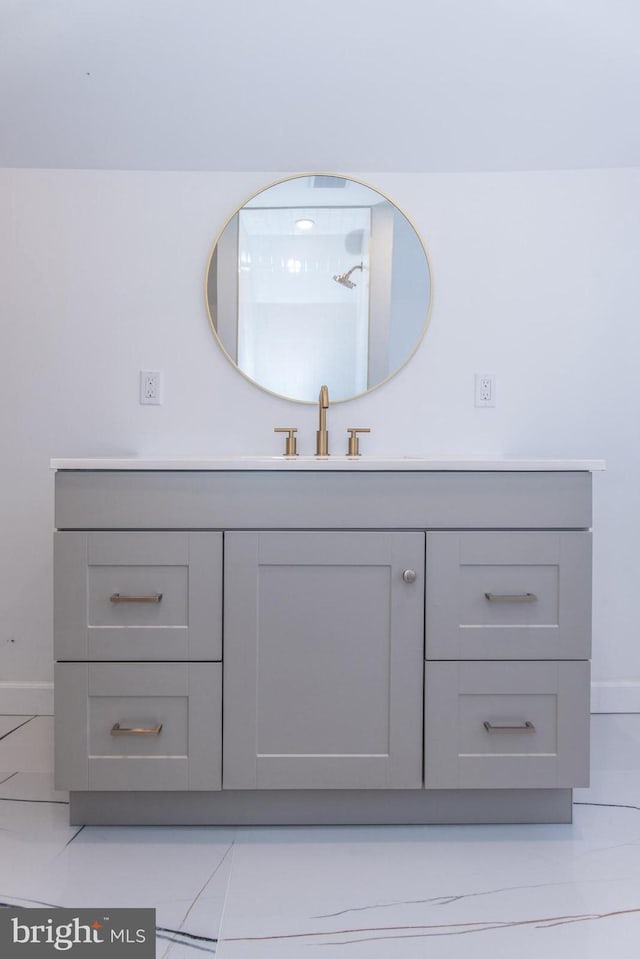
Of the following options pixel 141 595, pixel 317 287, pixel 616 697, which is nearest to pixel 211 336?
pixel 317 287

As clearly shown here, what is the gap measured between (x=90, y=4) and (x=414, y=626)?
1.60 metres

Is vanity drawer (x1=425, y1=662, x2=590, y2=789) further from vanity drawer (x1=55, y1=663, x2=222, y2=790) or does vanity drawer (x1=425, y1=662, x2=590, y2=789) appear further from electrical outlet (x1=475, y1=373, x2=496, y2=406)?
electrical outlet (x1=475, y1=373, x2=496, y2=406)

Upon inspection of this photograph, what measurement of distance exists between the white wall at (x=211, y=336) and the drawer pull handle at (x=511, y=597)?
0.67 m

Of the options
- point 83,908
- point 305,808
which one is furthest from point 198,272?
point 83,908

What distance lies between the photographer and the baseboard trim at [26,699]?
1910 millimetres

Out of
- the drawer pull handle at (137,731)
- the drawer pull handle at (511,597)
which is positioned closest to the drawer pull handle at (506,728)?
the drawer pull handle at (511,597)

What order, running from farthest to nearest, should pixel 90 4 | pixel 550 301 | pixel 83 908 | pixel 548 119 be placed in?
1. pixel 550 301
2. pixel 548 119
3. pixel 90 4
4. pixel 83 908

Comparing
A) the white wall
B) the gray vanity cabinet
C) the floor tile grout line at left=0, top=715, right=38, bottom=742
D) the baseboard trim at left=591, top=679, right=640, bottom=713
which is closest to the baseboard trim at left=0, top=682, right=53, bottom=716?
the floor tile grout line at left=0, top=715, right=38, bottom=742

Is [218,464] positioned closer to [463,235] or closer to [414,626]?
[414,626]

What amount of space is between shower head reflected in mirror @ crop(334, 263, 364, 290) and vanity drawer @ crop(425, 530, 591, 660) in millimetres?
866

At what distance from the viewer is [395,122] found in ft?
5.82

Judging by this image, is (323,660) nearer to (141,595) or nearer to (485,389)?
(141,595)

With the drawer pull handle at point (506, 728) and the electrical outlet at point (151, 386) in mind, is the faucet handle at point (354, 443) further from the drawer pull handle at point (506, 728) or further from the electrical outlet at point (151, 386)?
the drawer pull handle at point (506, 728)

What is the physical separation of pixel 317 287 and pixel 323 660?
1.06 meters
